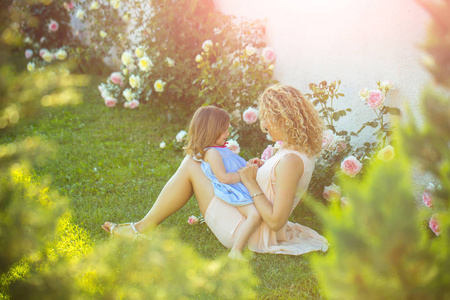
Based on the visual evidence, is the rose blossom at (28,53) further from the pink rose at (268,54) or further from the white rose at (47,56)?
the pink rose at (268,54)

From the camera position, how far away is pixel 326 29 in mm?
3496

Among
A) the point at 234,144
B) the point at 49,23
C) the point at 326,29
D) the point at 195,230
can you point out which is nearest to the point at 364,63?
the point at 326,29

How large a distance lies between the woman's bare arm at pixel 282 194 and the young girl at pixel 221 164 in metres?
0.08

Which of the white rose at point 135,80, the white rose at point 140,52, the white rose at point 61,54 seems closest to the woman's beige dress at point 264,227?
the white rose at point 135,80

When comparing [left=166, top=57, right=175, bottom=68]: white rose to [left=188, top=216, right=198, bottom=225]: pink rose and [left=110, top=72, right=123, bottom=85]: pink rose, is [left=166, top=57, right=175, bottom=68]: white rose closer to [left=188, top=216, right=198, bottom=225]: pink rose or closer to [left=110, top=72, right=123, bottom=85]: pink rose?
[left=110, top=72, right=123, bottom=85]: pink rose

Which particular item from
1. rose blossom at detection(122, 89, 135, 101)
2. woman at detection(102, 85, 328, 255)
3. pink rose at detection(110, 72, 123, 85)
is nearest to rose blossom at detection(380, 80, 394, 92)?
woman at detection(102, 85, 328, 255)

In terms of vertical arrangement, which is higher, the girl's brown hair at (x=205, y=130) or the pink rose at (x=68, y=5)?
the girl's brown hair at (x=205, y=130)

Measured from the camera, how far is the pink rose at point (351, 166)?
2758 millimetres

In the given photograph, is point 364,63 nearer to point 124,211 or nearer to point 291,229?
point 291,229

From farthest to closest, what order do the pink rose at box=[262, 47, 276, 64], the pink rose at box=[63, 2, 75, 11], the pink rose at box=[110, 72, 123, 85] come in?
Answer: the pink rose at box=[63, 2, 75, 11]
the pink rose at box=[110, 72, 123, 85]
the pink rose at box=[262, 47, 276, 64]

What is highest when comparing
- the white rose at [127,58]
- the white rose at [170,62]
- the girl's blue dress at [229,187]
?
the girl's blue dress at [229,187]

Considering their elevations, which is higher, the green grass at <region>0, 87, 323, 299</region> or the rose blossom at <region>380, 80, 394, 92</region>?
the rose blossom at <region>380, 80, 394, 92</region>

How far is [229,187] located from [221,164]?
155 millimetres

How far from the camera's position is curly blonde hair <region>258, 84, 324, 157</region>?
2.43 metres
